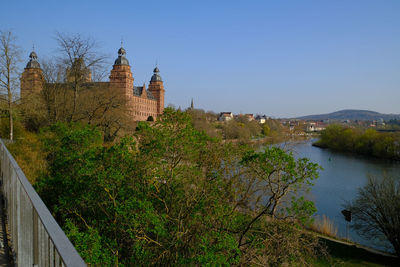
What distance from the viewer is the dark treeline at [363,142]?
49.0 m

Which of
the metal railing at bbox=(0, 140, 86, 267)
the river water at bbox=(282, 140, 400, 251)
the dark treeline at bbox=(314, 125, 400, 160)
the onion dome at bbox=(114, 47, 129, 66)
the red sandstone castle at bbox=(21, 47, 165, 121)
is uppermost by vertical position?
the onion dome at bbox=(114, 47, 129, 66)

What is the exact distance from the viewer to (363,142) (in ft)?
183

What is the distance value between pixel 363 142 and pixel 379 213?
4113cm

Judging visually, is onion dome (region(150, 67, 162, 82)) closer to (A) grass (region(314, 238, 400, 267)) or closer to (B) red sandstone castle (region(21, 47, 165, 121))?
(B) red sandstone castle (region(21, 47, 165, 121))

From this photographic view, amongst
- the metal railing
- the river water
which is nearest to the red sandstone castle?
the river water

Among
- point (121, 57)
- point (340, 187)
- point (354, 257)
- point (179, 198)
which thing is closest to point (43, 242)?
point (179, 198)

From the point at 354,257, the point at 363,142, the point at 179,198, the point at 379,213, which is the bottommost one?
the point at 354,257

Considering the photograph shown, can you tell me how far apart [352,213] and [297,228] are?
573 inches

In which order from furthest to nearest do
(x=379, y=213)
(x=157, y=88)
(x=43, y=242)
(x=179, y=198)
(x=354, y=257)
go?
1. (x=157, y=88)
2. (x=379, y=213)
3. (x=354, y=257)
4. (x=179, y=198)
5. (x=43, y=242)

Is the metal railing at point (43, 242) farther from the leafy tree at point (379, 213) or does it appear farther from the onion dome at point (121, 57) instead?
the onion dome at point (121, 57)

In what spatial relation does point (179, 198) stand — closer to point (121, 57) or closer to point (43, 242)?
point (43, 242)

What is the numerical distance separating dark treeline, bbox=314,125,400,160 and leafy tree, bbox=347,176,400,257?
108 ft

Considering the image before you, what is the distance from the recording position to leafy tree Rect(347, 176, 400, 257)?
17.6 m

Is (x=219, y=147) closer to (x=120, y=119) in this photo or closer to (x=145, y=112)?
(x=120, y=119)
